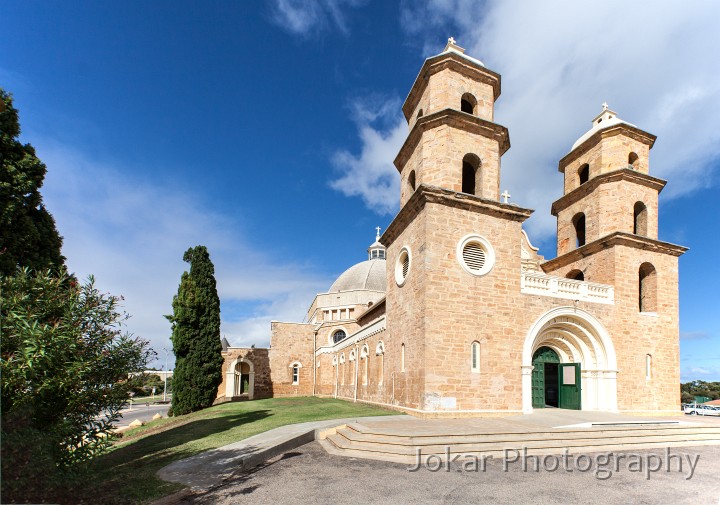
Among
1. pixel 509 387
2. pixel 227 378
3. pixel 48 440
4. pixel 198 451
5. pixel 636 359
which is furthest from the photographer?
pixel 227 378

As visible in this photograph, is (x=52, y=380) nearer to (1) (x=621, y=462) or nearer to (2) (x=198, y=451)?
(2) (x=198, y=451)

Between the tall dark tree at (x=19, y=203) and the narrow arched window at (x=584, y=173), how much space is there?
23.1 metres

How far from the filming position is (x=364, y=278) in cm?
4091

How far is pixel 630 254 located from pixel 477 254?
8322mm

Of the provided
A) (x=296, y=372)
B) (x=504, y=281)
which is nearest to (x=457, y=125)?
(x=504, y=281)

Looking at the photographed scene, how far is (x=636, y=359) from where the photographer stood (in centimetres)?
1711

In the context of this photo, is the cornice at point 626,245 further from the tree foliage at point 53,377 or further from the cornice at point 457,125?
the tree foliage at point 53,377

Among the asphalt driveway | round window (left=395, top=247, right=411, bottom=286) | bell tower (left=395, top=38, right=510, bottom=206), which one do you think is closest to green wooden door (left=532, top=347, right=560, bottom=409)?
round window (left=395, top=247, right=411, bottom=286)

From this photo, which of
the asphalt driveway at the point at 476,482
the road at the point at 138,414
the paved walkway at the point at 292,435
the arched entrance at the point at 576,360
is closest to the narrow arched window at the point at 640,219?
the arched entrance at the point at 576,360

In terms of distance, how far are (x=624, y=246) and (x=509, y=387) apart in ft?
29.5

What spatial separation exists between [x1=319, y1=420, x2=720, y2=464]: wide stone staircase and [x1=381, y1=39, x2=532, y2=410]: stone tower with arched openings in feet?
10.3

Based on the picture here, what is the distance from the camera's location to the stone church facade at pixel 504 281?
14.1 m

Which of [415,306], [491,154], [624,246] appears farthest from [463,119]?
[624,246]

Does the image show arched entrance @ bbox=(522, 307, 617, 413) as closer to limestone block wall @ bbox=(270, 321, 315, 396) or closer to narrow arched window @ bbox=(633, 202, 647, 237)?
narrow arched window @ bbox=(633, 202, 647, 237)
